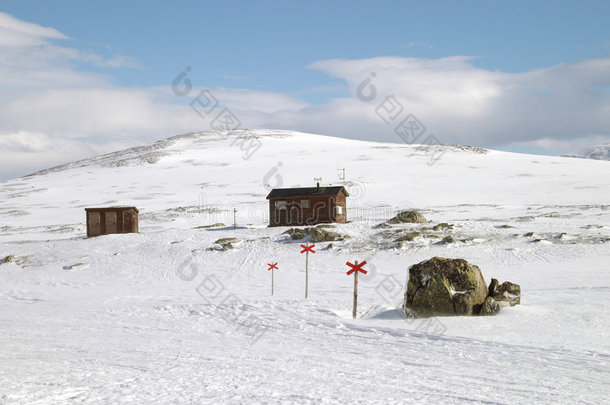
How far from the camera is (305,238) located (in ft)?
125

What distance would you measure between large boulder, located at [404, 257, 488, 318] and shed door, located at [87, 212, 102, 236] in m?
36.2

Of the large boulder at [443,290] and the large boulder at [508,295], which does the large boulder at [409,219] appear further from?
the large boulder at [443,290]

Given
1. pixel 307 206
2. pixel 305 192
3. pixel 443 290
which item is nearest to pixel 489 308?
pixel 443 290

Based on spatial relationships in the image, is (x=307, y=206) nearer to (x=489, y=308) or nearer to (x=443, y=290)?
(x=443, y=290)

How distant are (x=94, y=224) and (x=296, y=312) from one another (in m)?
33.8

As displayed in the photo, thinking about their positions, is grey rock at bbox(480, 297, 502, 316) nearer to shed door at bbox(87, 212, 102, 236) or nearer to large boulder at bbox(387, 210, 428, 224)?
large boulder at bbox(387, 210, 428, 224)

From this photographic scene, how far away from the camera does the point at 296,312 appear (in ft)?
56.6

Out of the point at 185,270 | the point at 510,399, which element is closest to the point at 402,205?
the point at 185,270

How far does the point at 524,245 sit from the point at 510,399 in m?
26.4

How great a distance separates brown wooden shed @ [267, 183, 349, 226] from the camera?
46.8 meters

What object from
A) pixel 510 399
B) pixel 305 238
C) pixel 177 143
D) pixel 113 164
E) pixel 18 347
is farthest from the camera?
pixel 177 143

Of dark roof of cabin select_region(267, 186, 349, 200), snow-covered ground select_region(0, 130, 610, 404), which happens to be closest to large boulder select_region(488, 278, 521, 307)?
snow-covered ground select_region(0, 130, 610, 404)

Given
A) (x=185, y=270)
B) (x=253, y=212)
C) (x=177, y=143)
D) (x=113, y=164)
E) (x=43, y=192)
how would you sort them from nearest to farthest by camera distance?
(x=185, y=270) < (x=253, y=212) < (x=43, y=192) < (x=113, y=164) < (x=177, y=143)

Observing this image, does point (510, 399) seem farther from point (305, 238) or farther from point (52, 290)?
point (305, 238)
